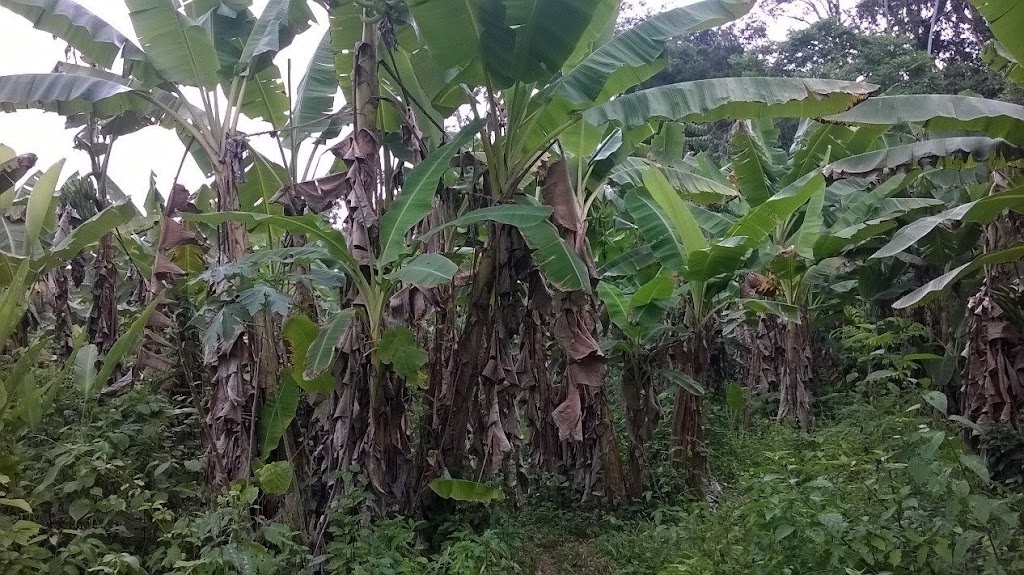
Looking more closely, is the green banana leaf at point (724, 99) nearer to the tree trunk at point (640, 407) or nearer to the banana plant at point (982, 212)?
the banana plant at point (982, 212)

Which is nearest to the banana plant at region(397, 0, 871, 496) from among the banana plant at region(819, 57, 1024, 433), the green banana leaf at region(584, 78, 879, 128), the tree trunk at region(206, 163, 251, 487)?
the green banana leaf at region(584, 78, 879, 128)

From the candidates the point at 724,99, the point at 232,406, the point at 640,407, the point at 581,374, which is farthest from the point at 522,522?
the point at 724,99

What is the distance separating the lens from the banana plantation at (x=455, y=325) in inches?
127

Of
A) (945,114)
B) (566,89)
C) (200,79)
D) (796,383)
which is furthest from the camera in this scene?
(796,383)

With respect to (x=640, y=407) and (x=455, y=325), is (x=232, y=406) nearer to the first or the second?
(x=455, y=325)

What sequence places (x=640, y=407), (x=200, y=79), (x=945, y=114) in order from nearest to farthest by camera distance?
(x=945, y=114) → (x=200, y=79) → (x=640, y=407)

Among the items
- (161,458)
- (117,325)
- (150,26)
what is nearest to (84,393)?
(161,458)

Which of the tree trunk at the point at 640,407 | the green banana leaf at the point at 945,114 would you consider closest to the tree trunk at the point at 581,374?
the tree trunk at the point at 640,407

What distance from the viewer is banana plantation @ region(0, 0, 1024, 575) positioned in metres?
3.23

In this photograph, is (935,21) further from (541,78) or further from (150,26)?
(150,26)

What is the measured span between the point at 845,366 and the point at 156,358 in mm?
7775

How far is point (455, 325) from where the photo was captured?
4.83m

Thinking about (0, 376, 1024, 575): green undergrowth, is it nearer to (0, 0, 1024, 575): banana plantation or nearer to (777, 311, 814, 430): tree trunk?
(0, 0, 1024, 575): banana plantation

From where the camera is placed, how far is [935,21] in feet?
55.3
